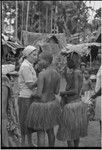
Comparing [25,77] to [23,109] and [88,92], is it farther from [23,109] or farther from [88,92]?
[88,92]

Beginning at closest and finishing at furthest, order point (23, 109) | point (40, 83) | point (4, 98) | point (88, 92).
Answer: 1. point (4, 98)
2. point (40, 83)
3. point (23, 109)
4. point (88, 92)

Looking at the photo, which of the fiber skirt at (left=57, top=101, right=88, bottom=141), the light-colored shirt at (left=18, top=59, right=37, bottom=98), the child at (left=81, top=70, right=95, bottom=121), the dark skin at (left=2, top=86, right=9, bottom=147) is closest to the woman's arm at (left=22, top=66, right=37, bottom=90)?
the light-colored shirt at (left=18, top=59, right=37, bottom=98)

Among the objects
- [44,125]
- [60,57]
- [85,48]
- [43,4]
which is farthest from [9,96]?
[85,48]

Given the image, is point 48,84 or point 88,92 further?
point 88,92

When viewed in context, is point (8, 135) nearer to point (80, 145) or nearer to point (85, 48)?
point (80, 145)

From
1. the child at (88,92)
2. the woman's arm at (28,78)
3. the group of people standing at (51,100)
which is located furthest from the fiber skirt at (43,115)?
the child at (88,92)

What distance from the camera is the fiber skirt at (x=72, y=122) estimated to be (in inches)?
140

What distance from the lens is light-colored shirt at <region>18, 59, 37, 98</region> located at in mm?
3619

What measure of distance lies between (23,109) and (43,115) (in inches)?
14.9

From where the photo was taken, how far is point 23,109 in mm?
3814

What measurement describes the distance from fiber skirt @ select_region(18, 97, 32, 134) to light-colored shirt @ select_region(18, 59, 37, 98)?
7 cm

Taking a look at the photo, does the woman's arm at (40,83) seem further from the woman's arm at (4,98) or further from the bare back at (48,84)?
the woman's arm at (4,98)

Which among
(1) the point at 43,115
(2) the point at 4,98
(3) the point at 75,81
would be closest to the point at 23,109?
(1) the point at 43,115

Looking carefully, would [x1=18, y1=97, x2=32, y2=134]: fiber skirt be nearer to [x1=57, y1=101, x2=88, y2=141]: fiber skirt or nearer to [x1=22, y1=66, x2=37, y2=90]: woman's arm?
[x1=22, y1=66, x2=37, y2=90]: woman's arm
